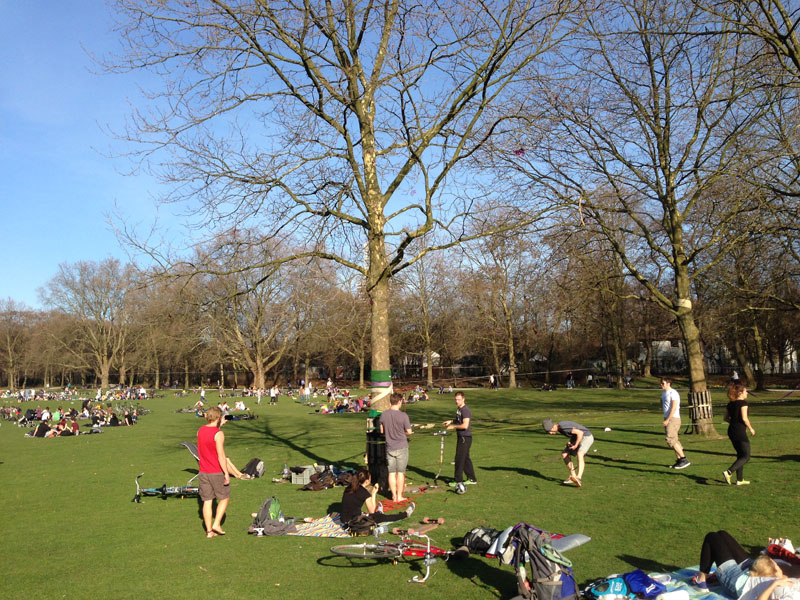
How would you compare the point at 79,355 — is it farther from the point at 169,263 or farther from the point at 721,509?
the point at 721,509

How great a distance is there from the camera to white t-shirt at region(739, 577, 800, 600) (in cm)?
459

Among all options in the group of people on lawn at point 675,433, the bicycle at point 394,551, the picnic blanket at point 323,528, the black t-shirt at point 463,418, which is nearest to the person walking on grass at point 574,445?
the group of people on lawn at point 675,433

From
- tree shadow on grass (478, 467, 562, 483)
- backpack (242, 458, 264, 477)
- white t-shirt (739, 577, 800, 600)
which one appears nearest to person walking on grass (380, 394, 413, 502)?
tree shadow on grass (478, 467, 562, 483)

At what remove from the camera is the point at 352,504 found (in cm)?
818

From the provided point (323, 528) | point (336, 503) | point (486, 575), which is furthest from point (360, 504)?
point (486, 575)

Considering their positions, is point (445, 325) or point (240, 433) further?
point (445, 325)

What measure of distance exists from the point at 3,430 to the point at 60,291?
156 ft

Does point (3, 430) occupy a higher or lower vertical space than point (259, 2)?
lower

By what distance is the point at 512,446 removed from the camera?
53.8 feet

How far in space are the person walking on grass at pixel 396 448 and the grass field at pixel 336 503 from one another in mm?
520

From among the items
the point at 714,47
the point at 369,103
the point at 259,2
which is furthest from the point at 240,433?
the point at 714,47

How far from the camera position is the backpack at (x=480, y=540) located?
6688 millimetres

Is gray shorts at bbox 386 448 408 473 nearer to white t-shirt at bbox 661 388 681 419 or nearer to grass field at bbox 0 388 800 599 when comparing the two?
grass field at bbox 0 388 800 599

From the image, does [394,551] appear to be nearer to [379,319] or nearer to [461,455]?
[461,455]
